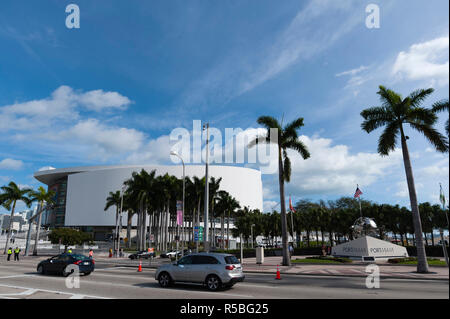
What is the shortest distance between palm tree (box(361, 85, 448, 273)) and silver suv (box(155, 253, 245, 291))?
14.9 meters

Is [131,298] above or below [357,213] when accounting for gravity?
below

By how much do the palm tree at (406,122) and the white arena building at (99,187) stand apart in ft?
317

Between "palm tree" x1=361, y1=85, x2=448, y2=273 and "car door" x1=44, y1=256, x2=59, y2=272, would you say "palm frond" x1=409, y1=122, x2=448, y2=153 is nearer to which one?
"palm tree" x1=361, y1=85, x2=448, y2=273

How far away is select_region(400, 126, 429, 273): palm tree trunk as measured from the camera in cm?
1994

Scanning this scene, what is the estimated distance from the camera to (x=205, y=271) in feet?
41.2

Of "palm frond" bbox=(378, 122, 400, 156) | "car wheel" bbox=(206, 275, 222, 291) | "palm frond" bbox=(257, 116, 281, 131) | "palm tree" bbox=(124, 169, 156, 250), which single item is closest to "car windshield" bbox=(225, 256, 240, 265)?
"car wheel" bbox=(206, 275, 222, 291)

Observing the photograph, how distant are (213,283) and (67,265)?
1107 cm

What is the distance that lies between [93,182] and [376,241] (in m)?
115

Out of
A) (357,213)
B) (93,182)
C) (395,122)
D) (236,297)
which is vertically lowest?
(236,297)
